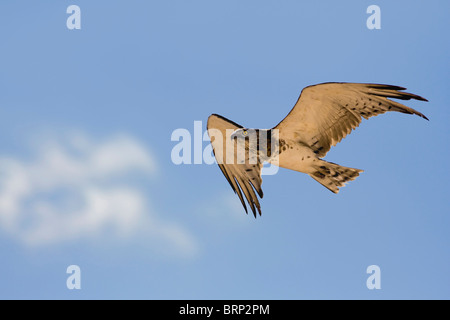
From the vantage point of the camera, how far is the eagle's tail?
8859 mm

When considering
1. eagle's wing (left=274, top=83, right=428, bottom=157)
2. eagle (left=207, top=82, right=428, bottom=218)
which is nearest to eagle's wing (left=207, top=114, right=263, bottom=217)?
eagle (left=207, top=82, right=428, bottom=218)

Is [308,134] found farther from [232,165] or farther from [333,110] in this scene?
[232,165]

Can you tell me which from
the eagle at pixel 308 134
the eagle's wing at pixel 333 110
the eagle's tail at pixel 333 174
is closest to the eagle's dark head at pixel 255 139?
the eagle at pixel 308 134

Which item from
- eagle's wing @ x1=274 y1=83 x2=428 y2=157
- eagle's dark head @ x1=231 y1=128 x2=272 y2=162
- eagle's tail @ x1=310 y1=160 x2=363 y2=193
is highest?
eagle's wing @ x1=274 y1=83 x2=428 y2=157

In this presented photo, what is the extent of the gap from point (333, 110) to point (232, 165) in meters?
2.11

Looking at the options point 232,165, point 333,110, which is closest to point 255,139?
point 232,165

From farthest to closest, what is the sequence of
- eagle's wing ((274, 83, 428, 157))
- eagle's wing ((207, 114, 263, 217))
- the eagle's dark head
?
1. eagle's wing ((207, 114, 263, 217))
2. the eagle's dark head
3. eagle's wing ((274, 83, 428, 157))

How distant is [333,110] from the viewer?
28.4 ft

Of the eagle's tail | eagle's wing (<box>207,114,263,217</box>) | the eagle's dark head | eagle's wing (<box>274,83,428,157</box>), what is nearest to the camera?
eagle's wing (<box>274,83,428,157</box>)

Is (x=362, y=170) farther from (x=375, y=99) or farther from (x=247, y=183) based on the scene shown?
(x=247, y=183)

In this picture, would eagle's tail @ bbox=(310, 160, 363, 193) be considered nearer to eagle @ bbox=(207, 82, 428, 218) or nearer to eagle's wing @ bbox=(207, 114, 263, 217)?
eagle @ bbox=(207, 82, 428, 218)

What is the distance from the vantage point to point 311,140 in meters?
8.92
